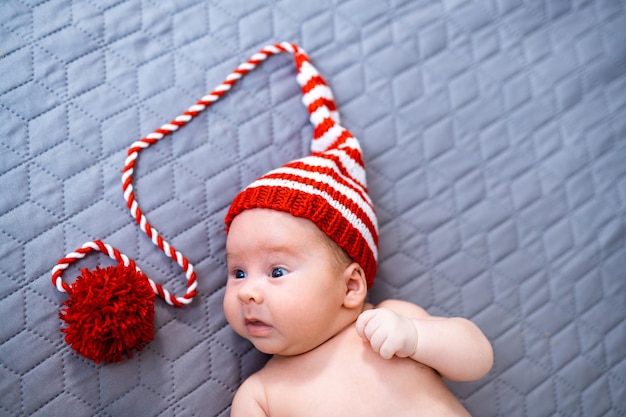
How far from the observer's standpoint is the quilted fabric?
114 cm

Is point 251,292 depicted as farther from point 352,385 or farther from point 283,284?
point 352,385

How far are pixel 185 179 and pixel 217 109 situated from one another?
0.54ft

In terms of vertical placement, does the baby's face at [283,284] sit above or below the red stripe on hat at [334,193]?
below

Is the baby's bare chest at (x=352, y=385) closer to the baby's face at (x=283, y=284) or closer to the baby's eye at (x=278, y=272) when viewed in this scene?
the baby's face at (x=283, y=284)

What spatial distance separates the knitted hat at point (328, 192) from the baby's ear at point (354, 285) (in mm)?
16

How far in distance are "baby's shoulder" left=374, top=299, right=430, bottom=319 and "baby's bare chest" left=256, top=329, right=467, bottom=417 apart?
0.10 metres

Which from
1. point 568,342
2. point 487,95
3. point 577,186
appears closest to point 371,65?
point 487,95

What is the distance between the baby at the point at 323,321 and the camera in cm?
105

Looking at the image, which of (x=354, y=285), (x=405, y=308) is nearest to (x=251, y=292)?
(x=354, y=285)

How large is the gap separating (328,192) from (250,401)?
41cm

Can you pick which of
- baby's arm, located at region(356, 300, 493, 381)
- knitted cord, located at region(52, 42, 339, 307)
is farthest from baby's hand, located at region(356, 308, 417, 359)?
knitted cord, located at region(52, 42, 339, 307)

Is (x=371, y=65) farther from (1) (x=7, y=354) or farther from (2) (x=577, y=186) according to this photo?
(1) (x=7, y=354)

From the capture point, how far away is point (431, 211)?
1320 mm

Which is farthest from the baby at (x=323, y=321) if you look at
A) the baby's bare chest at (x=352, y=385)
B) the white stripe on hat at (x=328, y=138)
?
the white stripe on hat at (x=328, y=138)
